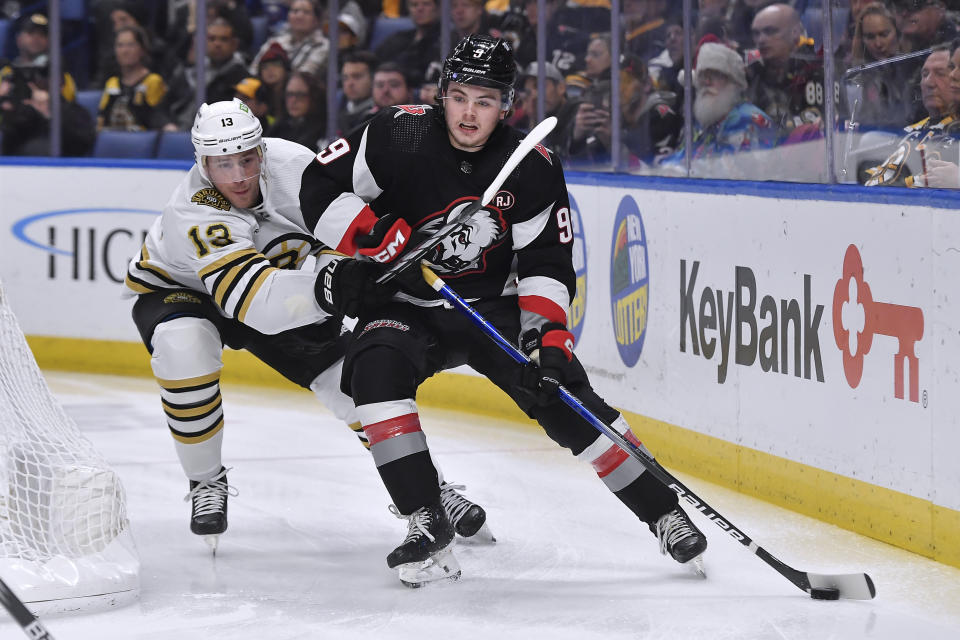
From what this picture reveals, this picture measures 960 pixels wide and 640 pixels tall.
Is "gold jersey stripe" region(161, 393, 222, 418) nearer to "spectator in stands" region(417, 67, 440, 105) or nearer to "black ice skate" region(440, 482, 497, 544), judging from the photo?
"black ice skate" region(440, 482, 497, 544)

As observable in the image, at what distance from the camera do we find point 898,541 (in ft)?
10.00

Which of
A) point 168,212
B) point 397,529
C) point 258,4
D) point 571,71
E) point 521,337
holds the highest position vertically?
point 258,4

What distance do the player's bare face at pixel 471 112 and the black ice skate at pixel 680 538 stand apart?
33.5 inches

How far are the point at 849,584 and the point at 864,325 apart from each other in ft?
2.25

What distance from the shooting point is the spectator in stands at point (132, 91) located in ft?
19.5

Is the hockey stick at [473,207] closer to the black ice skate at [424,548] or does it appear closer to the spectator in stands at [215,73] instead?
the black ice skate at [424,548]

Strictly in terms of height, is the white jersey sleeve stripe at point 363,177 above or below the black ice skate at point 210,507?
above

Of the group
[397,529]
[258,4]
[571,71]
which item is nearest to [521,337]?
[397,529]

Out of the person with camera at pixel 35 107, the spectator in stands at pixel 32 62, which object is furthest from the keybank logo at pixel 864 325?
the spectator in stands at pixel 32 62

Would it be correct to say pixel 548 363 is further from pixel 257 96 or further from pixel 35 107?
pixel 35 107

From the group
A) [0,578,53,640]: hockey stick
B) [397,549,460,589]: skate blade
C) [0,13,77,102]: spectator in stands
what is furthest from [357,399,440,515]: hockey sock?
[0,13,77,102]: spectator in stands

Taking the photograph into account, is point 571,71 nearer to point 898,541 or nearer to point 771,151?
point 771,151

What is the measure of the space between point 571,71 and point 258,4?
2.01 meters

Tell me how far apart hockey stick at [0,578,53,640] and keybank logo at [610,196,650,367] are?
2328mm
